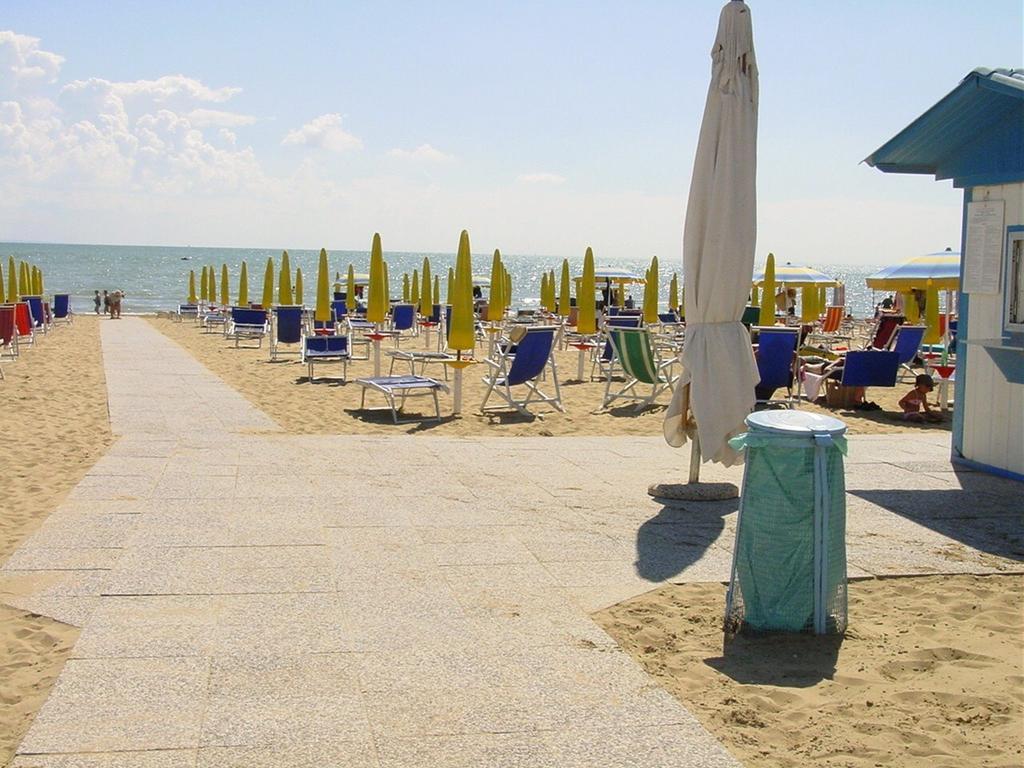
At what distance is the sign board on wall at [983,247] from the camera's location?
6480mm

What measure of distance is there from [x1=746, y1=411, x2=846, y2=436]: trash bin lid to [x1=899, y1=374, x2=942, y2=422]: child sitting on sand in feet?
21.1

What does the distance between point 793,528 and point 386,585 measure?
1.51m

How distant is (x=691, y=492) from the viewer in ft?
18.8

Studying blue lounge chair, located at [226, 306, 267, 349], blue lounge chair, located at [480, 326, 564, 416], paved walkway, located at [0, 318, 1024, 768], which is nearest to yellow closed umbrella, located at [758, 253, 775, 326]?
blue lounge chair, located at [480, 326, 564, 416]

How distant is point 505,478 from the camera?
244 inches

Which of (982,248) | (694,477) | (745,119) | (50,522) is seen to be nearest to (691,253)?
(745,119)

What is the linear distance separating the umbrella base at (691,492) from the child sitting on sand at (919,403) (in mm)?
4442

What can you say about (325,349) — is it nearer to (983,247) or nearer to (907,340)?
(907,340)

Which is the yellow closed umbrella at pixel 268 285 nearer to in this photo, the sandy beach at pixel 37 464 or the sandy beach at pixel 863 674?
the sandy beach at pixel 37 464

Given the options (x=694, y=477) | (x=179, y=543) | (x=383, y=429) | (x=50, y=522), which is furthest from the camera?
(x=383, y=429)

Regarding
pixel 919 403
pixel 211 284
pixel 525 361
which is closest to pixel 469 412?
pixel 525 361

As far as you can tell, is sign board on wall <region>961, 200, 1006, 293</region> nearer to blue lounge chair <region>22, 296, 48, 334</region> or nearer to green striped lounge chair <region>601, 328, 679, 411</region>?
green striped lounge chair <region>601, 328, 679, 411</region>

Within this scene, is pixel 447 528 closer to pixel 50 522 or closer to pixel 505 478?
pixel 505 478

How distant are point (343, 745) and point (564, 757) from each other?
54cm
